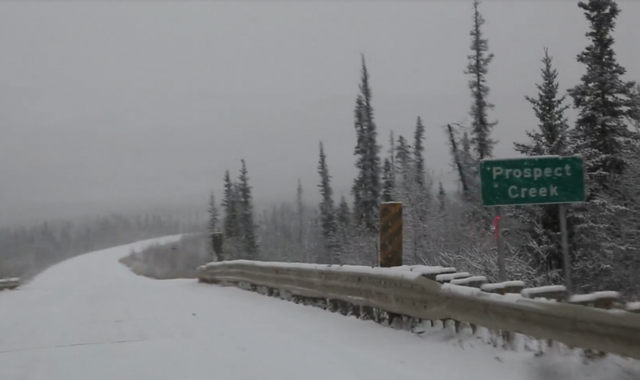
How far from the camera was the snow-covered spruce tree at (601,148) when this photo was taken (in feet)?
78.8

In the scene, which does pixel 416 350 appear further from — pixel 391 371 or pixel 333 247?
pixel 333 247

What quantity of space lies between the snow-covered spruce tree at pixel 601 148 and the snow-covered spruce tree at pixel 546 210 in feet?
2.85

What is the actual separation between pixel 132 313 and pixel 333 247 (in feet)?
160

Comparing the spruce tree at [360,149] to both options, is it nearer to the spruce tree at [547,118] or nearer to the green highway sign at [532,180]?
the spruce tree at [547,118]

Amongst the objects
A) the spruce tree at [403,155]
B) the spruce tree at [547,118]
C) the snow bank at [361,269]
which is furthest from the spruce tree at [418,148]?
the snow bank at [361,269]

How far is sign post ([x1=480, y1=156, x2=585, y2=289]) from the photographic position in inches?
294

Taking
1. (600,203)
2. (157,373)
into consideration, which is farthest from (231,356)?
(600,203)

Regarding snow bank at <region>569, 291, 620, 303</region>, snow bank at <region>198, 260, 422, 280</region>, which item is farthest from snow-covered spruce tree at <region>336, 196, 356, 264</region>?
snow bank at <region>569, 291, 620, 303</region>

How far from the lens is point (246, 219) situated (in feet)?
217

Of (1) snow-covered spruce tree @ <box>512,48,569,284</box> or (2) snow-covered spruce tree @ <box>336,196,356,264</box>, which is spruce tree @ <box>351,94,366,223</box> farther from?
(1) snow-covered spruce tree @ <box>512,48,569,284</box>

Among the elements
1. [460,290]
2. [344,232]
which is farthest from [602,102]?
[344,232]

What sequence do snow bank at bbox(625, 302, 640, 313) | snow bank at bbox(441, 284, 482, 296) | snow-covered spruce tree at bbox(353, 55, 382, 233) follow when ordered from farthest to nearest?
snow-covered spruce tree at bbox(353, 55, 382, 233), snow bank at bbox(441, 284, 482, 296), snow bank at bbox(625, 302, 640, 313)

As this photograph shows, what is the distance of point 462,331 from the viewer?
266 inches

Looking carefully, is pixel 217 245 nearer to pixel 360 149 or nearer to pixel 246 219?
pixel 360 149
